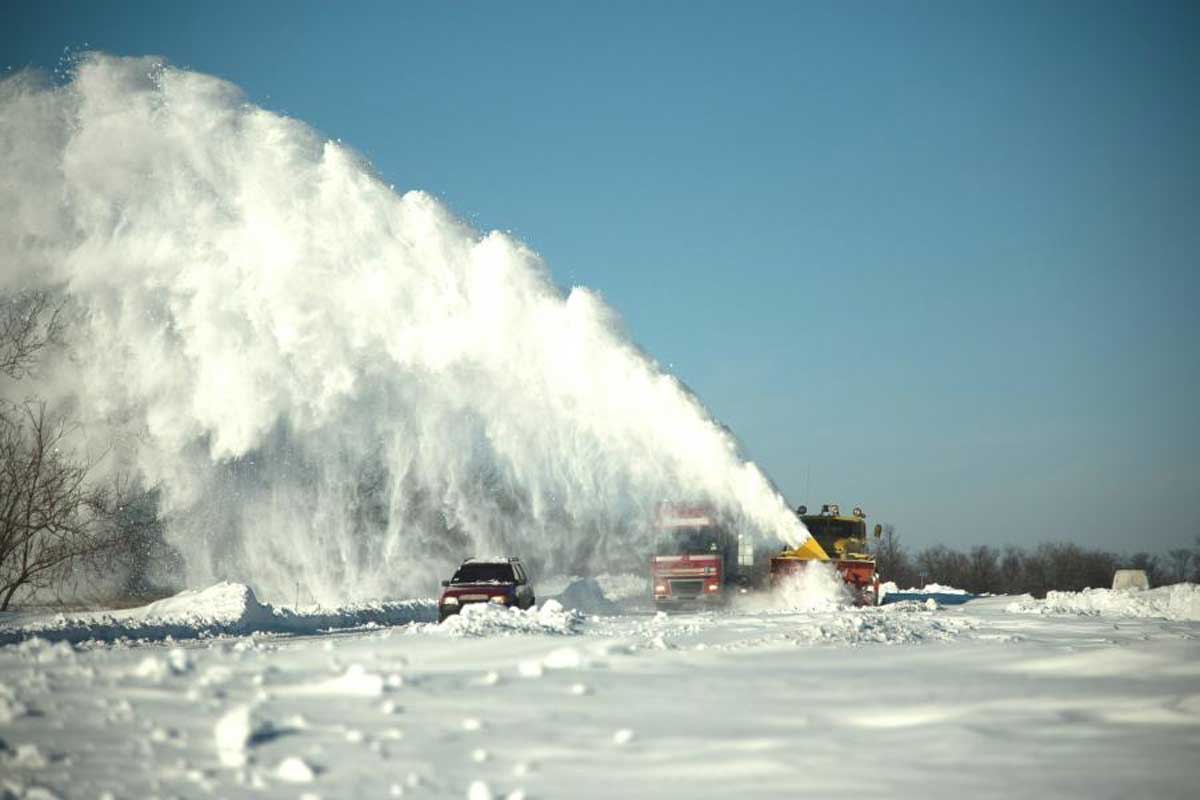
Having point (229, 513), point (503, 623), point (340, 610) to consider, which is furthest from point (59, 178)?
point (503, 623)

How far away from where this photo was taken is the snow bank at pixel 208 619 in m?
18.4

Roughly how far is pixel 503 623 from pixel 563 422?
1529 cm

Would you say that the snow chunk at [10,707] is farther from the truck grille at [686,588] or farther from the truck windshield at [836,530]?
the truck windshield at [836,530]

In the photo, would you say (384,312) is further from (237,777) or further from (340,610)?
(237,777)

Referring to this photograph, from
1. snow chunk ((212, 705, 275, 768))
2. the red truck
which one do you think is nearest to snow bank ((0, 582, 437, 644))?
the red truck

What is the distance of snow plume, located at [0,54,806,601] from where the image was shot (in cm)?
2875

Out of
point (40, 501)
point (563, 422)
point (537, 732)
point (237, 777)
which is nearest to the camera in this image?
point (237, 777)

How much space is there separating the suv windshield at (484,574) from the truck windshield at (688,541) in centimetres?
618

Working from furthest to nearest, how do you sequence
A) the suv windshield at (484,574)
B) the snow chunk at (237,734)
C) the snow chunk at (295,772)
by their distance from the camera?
1. the suv windshield at (484,574)
2. the snow chunk at (237,734)
3. the snow chunk at (295,772)

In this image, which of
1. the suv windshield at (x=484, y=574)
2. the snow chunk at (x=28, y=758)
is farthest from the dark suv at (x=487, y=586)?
the snow chunk at (x=28, y=758)

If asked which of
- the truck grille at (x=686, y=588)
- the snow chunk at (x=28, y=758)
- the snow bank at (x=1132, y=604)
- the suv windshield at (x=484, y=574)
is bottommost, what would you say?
the snow chunk at (x=28, y=758)

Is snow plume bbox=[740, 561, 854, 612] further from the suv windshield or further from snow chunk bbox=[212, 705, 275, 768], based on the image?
snow chunk bbox=[212, 705, 275, 768]

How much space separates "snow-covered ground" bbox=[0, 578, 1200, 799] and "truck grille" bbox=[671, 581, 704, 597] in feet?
55.4

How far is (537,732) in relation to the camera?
24.0ft
